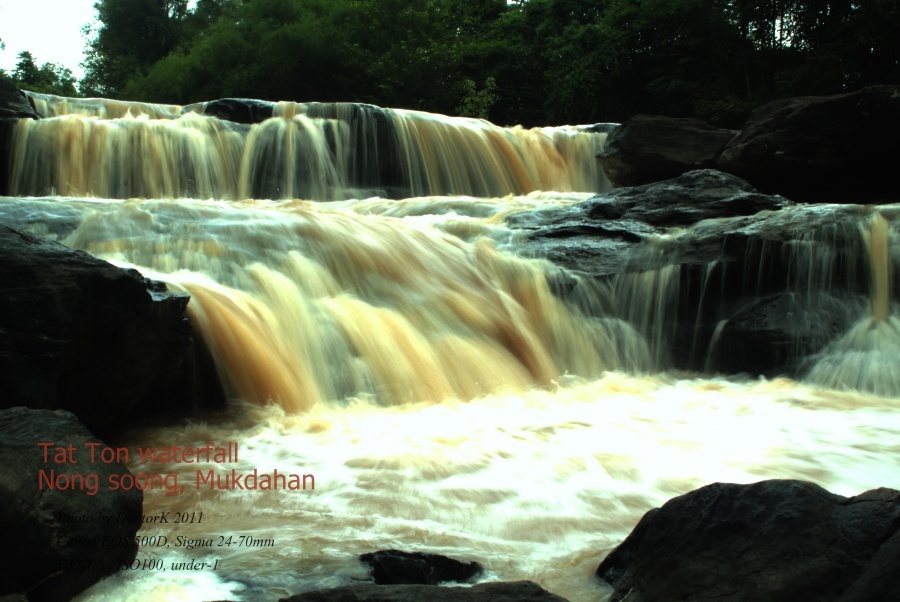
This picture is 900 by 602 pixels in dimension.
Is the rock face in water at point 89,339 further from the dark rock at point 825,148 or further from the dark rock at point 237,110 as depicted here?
the dark rock at point 237,110

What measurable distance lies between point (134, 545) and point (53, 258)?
2026 millimetres

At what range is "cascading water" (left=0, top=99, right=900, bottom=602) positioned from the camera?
328 centimetres

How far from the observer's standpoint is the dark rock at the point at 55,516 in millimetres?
2482

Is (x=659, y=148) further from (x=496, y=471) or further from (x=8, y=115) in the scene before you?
(x=8, y=115)

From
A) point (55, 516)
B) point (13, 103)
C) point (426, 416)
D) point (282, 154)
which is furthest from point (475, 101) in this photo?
point (55, 516)

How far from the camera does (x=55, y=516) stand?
260 centimetres

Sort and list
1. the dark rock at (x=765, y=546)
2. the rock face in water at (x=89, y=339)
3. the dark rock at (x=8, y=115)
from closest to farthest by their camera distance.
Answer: the dark rock at (x=765, y=546) < the rock face in water at (x=89, y=339) < the dark rock at (x=8, y=115)

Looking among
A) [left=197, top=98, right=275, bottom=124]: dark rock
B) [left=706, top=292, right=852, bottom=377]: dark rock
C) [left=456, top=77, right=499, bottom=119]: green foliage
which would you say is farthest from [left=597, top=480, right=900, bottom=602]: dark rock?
[left=456, top=77, right=499, bottom=119]: green foliage

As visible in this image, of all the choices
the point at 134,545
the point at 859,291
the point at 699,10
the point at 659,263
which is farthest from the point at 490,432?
the point at 699,10

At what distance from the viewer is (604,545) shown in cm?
326

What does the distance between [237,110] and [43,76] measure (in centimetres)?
2240

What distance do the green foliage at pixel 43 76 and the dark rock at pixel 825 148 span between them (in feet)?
82.7

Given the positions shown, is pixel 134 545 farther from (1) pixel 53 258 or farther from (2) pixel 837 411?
(2) pixel 837 411

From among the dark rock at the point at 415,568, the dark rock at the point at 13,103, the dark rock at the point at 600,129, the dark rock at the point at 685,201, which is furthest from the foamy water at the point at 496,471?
the dark rock at the point at 600,129
